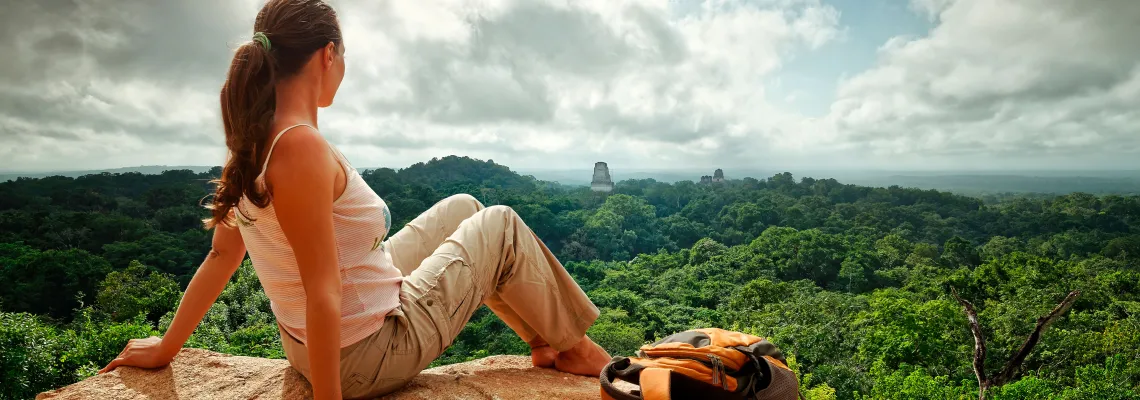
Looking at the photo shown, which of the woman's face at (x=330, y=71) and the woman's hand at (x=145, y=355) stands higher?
the woman's face at (x=330, y=71)

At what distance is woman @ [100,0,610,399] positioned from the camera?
1199 millimetres

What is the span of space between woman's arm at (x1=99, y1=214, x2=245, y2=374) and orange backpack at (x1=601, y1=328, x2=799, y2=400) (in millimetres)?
1143

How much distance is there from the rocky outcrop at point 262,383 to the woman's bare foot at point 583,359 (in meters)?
0.03

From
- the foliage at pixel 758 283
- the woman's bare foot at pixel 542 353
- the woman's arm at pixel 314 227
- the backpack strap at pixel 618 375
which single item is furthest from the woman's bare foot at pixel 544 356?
the foliage at pixel 758 283

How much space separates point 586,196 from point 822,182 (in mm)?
22017

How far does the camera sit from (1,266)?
1534cm

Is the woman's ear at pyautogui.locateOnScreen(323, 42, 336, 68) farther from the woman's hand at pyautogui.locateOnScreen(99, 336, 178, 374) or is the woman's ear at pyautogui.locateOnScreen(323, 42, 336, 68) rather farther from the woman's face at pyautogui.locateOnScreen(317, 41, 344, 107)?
the woman's hand at pyautogui.locateOnScreen(99, 336, 178, 374)

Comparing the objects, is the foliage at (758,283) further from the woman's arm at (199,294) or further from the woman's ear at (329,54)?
the woman's ear at (329,54)

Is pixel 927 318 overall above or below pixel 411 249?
below

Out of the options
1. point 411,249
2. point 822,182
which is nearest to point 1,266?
point 411,249

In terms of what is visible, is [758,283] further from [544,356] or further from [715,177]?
[715,177]

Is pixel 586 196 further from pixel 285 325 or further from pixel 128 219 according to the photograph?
pixel 285 325

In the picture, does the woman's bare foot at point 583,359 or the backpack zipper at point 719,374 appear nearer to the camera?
the backpack zipper at point 719,374

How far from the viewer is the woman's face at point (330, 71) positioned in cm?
136
